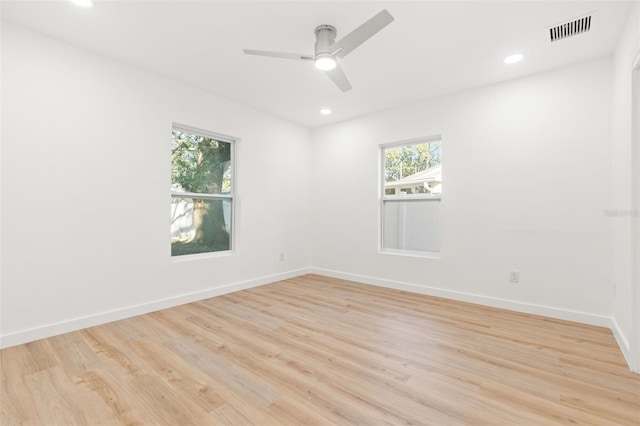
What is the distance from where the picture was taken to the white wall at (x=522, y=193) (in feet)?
9.56

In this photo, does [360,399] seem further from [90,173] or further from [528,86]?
[528,86]

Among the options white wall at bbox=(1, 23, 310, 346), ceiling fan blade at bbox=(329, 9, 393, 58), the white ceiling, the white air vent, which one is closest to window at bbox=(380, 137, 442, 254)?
the white ceiling

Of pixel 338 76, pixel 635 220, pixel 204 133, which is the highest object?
A: pixel 338 76

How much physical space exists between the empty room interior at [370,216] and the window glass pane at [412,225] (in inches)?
1.2

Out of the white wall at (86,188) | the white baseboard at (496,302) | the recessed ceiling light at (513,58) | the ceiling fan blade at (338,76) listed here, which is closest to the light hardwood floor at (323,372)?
the white baseboard at (496,302)

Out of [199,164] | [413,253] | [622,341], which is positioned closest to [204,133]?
[199,164]

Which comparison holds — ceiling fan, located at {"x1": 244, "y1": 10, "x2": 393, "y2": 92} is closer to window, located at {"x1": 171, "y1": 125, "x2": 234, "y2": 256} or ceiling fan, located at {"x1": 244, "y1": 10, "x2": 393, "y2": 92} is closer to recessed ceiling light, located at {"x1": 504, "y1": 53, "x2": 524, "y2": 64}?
recessed ceiling light, located at {"x1": 504, "y1": 53, "x2": 524, "y2": 64}

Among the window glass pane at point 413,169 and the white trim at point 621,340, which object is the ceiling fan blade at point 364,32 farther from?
the white trim at point 621,340

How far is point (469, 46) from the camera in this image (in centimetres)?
271

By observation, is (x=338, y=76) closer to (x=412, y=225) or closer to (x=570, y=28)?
(x=570, y=28)

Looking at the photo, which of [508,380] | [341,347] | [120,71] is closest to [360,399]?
[341,347]

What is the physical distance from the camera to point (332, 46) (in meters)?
2.20

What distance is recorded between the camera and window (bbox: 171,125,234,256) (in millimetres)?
3615

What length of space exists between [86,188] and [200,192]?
126 cm
